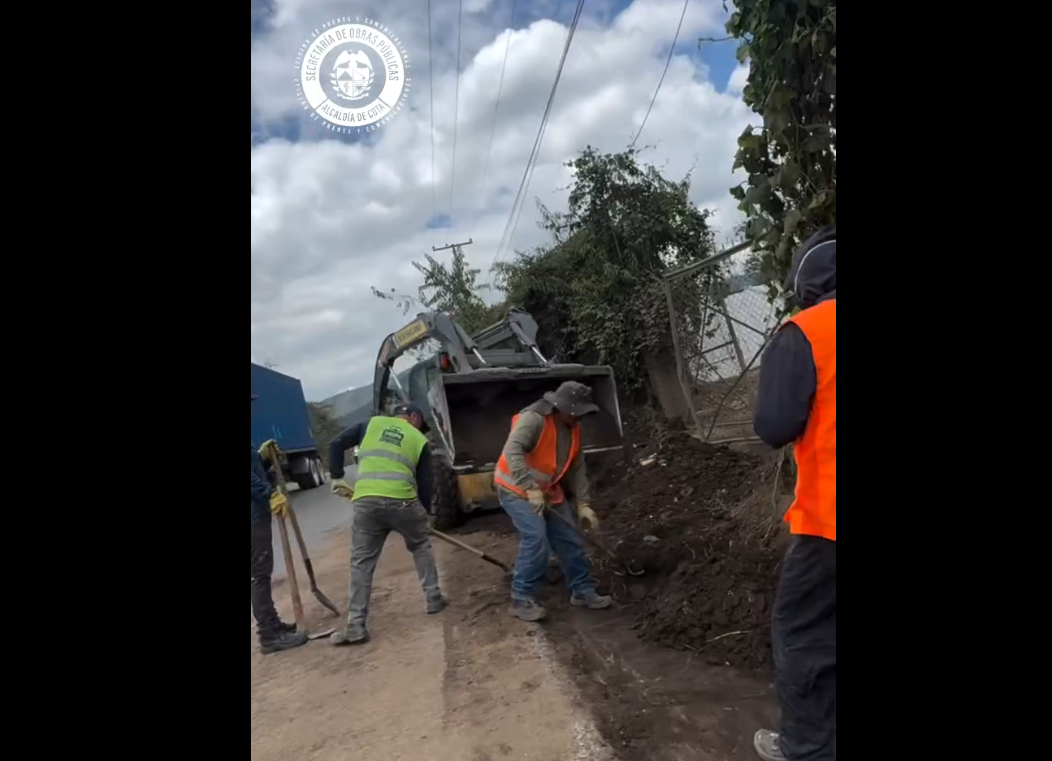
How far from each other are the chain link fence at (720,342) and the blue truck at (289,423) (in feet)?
36.8

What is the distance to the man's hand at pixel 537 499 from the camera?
15.5 feet

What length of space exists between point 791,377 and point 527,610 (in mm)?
3120

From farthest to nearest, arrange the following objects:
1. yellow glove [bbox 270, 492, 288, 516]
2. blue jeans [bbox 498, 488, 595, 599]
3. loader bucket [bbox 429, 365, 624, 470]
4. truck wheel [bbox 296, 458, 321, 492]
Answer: truck wheel [bbox 296, 458, 321, 492], loader bucket [bbox 429, 365, 624, 470], yellow glove [bbox 270, 492, 288, 516], blue jeans [bbox 498, 488, 595, 599]

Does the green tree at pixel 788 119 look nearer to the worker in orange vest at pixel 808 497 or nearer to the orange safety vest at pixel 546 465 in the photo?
the worker in orange vest at pixel 808 497

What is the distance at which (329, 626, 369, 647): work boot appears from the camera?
189 inches

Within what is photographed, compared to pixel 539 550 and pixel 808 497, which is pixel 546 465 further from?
pixel 808 497

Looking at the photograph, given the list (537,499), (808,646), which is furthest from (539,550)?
(808,646)

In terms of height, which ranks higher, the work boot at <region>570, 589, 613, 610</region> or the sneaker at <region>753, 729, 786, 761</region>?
the work boot at <region>570, 589, 613, 610</region>

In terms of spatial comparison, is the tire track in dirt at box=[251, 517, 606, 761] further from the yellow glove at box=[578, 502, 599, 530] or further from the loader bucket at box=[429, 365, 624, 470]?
the loader bucket at box=[429, 365, 624, 470]

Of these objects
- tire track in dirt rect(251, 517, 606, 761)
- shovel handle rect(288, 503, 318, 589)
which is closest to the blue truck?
shovel handle rect(288, 503, 318, 589)

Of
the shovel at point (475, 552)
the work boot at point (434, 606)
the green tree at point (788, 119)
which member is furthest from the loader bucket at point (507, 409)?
the green tree at point (788, 119)

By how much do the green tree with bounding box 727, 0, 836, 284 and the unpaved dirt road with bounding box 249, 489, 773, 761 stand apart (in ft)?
7.59

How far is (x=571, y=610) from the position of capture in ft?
15.8

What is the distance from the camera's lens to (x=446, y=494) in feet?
25.5
